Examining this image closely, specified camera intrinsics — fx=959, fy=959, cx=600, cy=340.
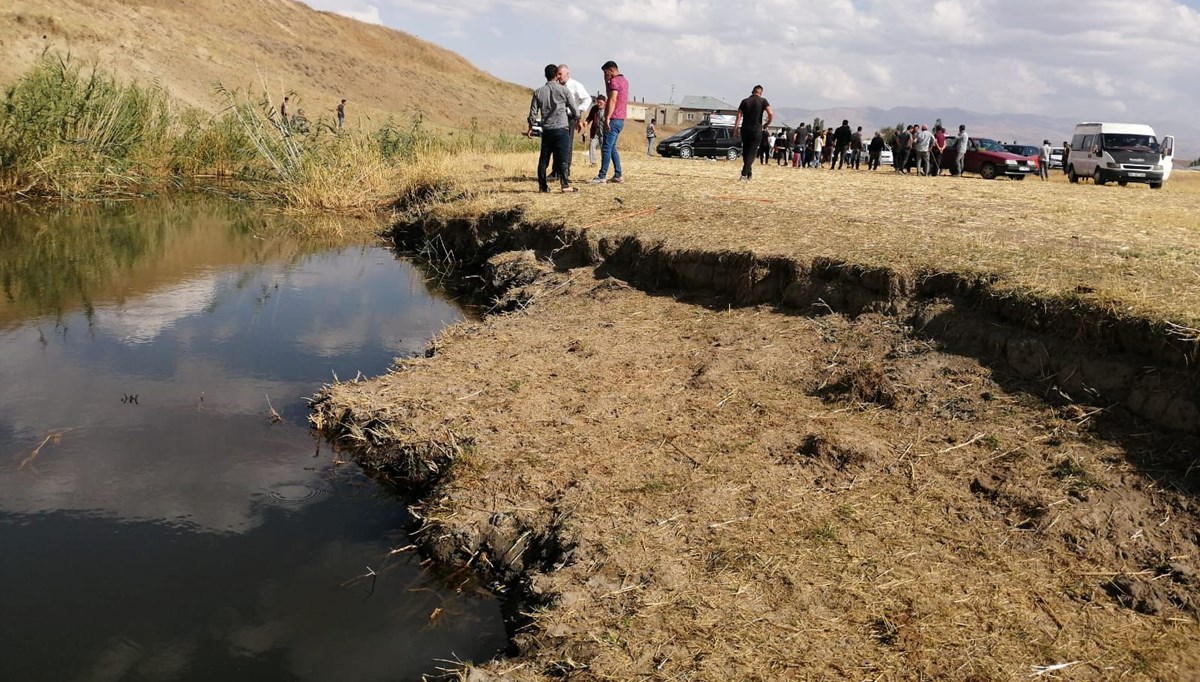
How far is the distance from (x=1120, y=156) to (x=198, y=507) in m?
26.8

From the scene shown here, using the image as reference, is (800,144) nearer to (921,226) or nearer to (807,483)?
(921,226)

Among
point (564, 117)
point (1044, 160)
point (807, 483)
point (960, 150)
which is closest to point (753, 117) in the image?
point (564, 117)

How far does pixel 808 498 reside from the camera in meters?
5.04

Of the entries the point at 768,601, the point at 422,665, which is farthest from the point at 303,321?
the point at 768,601

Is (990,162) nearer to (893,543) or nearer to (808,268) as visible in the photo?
(808,268)

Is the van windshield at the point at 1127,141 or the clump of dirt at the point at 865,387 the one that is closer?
the clump of dirt at the point at 865,387

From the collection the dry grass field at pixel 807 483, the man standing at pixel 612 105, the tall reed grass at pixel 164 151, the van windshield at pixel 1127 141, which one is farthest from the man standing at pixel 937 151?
the dry grass field at pixel 807 483

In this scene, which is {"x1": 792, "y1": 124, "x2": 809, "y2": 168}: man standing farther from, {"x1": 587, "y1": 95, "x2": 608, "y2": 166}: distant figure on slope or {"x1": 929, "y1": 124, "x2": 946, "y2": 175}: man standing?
{"x1": 587, "y1": 95, "x2": 608, "y2": 166}: distant figure on slope

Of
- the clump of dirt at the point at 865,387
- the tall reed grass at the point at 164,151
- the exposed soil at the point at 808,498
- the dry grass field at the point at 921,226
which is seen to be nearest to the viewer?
the exposed soil at the point at 808,498

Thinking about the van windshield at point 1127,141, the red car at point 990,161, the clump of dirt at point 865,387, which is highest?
the van windshield at point 1127,141

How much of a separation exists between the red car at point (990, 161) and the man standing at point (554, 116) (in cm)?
1906

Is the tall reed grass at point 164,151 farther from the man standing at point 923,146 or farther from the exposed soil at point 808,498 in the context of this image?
the man standing at point 923,146

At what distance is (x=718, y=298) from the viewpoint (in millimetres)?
8266

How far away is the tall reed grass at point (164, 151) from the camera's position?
16312 mm
